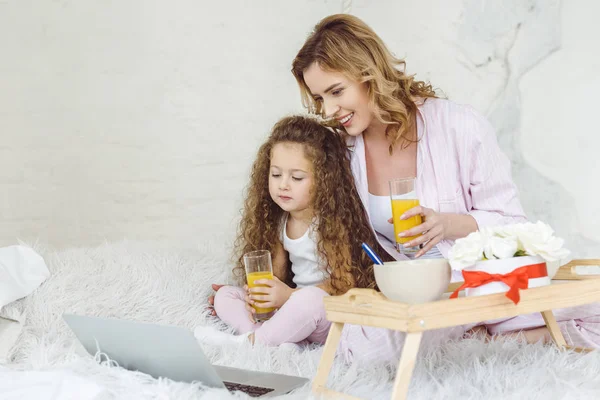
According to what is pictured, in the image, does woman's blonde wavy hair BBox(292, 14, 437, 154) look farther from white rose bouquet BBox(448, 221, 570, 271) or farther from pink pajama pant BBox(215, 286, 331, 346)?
white rose bouquet BBox(448, 221, 570, 271)

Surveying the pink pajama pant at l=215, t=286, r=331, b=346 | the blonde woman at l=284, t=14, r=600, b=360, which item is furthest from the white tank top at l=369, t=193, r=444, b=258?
the pink pajama pant at l=215, t=286, r=331, b=346

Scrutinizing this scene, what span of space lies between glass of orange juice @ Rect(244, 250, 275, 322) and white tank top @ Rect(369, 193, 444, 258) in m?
0.35

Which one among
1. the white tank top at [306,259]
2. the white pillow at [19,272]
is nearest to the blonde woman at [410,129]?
the white tank top at [306,259]

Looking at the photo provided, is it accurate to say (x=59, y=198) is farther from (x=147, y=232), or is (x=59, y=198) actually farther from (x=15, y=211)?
(x=147, y=232)

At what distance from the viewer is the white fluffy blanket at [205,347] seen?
1.33 m

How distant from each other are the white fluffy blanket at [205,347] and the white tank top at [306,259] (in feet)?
0.88

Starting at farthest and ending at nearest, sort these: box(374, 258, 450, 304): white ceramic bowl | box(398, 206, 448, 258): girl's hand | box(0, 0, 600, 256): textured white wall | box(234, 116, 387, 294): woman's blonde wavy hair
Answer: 1. box(0, 0, 600, 256): textured white wall
2. box(234, 116, 387, 294): woman's blonde wavy hair
3. box(398, 206, 448, 258): girl's hand
4. box(374, 258, 450, 304): white ceramic bowl

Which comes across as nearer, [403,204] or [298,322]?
[403,204]

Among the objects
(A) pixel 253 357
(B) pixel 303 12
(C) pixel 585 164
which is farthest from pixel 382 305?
(B) pixel 303 12

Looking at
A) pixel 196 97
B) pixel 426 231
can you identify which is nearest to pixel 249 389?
pixel 426 231

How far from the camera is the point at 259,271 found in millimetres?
2082

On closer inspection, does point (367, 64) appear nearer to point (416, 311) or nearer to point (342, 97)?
point (342, 97)

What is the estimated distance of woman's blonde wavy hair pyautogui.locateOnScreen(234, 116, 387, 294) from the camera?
7.03 ft

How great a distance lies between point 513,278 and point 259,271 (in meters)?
0.99
